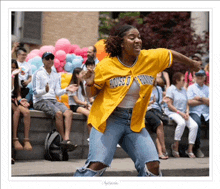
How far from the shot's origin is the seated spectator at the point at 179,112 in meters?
9.59

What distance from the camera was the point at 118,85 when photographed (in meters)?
4.30

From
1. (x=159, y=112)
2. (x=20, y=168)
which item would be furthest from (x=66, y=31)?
(x=20, y=168)

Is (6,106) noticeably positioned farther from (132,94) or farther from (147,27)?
(147,27)

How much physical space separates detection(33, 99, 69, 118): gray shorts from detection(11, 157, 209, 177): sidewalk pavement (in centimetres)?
89

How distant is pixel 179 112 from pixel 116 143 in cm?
553

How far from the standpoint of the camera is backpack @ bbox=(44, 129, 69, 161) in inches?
309

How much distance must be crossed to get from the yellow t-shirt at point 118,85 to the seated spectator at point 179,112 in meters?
5.24

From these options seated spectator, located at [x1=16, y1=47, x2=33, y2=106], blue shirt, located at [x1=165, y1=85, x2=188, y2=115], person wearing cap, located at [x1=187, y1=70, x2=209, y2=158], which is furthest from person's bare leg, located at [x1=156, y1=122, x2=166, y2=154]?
seated spectator, located at [x1=16, y1=47, x2=33, y2=106]

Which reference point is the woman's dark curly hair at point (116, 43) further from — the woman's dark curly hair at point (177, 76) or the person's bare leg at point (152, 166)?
the woman's dark curly hair at point (177, 76)

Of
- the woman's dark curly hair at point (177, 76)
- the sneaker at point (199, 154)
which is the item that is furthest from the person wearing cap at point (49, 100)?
the sneaker at point (199, 154)

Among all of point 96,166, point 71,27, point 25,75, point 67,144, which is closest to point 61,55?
point 25,75

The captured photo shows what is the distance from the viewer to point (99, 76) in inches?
171

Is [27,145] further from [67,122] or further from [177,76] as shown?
[177,76]

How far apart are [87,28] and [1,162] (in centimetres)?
1281
